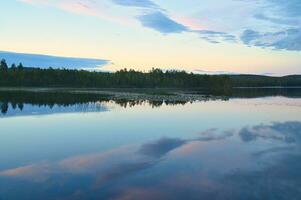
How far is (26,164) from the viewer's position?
15047mm

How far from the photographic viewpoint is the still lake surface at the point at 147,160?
11.9m

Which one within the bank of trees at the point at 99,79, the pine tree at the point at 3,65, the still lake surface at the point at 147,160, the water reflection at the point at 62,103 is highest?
the pine tree at the point at 3,65

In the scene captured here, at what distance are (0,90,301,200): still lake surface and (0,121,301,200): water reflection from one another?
3 cm

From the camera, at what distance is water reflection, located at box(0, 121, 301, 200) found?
11.6 metres

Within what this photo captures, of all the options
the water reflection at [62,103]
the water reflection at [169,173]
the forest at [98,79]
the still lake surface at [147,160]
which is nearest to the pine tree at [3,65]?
the forest at [98,79]

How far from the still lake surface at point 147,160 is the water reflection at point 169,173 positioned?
3cm

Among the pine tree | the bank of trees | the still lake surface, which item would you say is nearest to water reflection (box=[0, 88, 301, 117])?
the still lake surface

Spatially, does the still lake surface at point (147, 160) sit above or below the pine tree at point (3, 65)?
below

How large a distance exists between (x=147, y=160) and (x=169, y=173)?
234 cm

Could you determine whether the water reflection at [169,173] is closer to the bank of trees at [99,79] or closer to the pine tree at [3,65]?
the bank of trees at [99,79]

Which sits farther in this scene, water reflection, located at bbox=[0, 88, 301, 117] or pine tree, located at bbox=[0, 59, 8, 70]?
pine tree, located at bbox=[0, 59, 8, 70]

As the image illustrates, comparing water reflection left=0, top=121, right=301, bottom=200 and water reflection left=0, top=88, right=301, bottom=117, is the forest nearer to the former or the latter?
water reflection left=0, top=88, right=301, bottom=117

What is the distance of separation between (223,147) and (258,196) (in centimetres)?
855

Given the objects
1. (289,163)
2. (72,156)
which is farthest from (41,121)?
(289,163)
